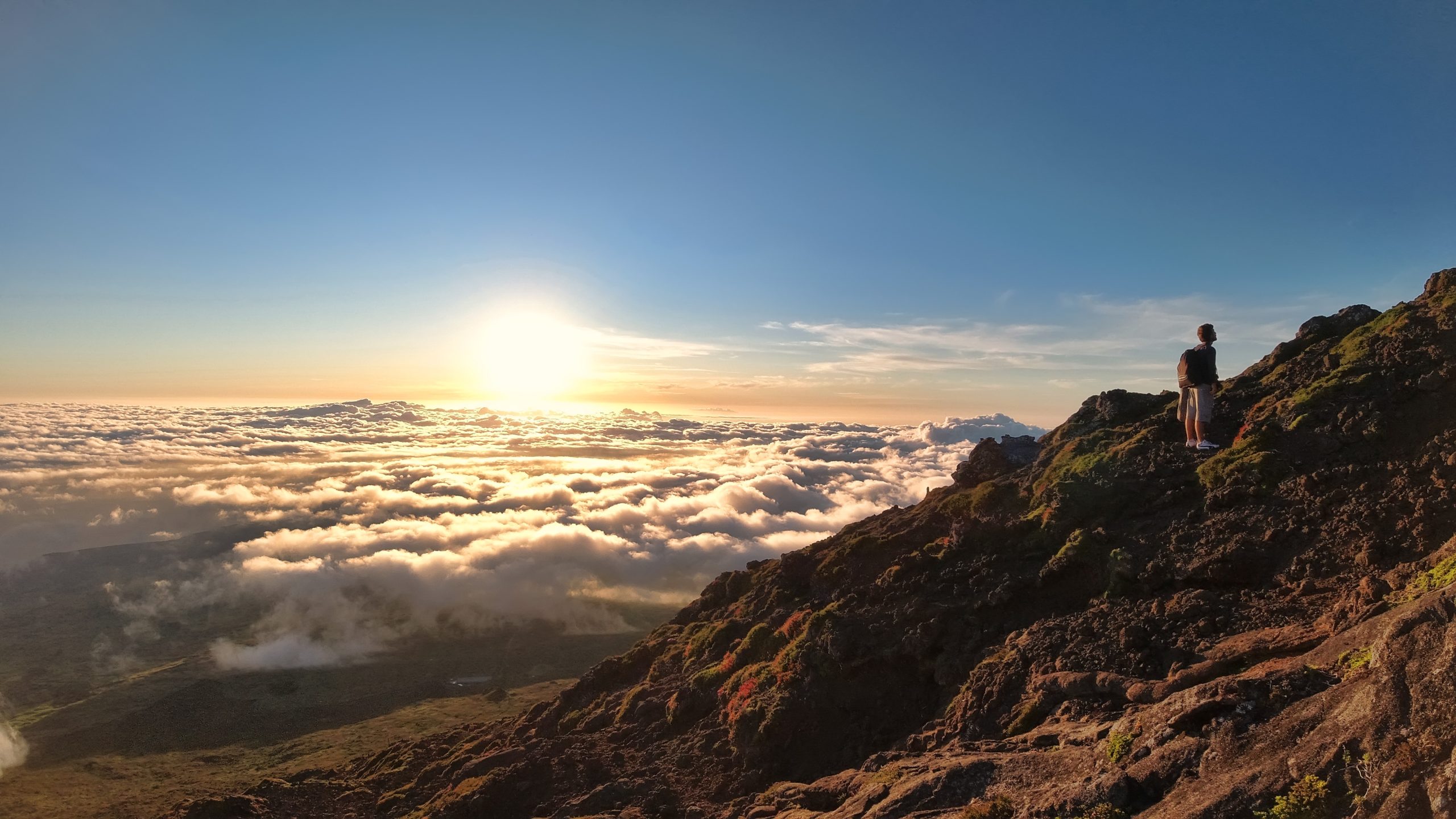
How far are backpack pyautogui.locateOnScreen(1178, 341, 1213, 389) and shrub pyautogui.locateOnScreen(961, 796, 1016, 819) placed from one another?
50.0 ft


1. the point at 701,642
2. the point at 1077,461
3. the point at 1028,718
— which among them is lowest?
the point at 701,642

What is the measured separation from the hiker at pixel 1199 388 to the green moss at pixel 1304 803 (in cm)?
1524

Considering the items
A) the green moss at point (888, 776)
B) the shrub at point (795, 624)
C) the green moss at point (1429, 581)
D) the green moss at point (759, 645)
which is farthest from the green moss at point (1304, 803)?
the green moss at point (759, 645)

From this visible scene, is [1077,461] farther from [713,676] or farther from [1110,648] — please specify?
[713,676]

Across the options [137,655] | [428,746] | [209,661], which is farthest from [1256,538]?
[137,655]

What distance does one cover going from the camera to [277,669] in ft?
501

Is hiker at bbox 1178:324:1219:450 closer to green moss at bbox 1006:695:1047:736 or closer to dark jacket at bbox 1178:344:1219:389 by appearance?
dark jacket at bbox 1178:344:1219:389

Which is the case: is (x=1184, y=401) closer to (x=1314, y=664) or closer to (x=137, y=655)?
(x=1314, y=664)

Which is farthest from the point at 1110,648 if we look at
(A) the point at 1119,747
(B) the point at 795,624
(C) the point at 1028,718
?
(B) the point at 795,624

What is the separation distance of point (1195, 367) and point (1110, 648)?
9.79 m

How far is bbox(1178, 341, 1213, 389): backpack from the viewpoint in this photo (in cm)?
2052

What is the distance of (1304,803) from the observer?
7.88 meters

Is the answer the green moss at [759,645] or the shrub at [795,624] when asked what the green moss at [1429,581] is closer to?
the shrub at [795,624]

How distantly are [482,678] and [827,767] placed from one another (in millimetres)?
143076
